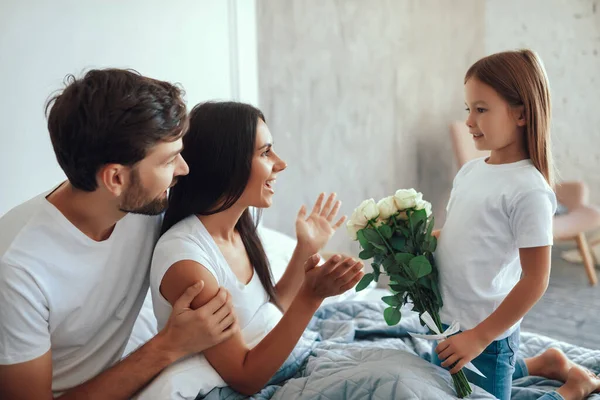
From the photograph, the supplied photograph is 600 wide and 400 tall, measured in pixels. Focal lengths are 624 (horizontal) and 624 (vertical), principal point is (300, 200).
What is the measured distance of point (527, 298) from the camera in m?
1.29

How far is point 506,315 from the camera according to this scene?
4.25 ft

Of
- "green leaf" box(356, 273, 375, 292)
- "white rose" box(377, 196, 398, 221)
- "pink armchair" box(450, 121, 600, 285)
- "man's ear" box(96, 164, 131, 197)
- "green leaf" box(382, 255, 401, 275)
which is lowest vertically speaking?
"pink armchair" box(450, 121, 600, 285)

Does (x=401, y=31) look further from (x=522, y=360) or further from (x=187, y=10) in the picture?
(x=522, y=360)

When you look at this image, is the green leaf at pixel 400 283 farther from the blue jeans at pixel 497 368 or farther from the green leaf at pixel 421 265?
the blue jeans at pixel 497 368

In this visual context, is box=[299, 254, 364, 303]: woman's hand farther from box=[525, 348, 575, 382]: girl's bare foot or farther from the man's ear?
box=[525, 348, 575, 382]: girl's bare foot

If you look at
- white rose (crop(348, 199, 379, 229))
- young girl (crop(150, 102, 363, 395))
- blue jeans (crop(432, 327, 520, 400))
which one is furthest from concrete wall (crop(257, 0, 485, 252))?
blue jeans (crop(432, 327, 520, 400))

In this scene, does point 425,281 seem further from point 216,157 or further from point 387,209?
point 216,157

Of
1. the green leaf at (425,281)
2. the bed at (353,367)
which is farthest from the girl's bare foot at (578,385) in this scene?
the green leaf at (425,281)

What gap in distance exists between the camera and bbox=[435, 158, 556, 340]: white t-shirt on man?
4.30 feet

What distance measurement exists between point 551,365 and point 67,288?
1.17 meters

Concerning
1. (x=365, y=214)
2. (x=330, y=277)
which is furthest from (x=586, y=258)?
(x=330, y=277)

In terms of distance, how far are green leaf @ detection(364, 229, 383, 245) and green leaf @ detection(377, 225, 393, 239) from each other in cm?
1

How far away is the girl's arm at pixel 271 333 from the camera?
126 centimetres

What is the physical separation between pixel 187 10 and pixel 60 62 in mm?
590
